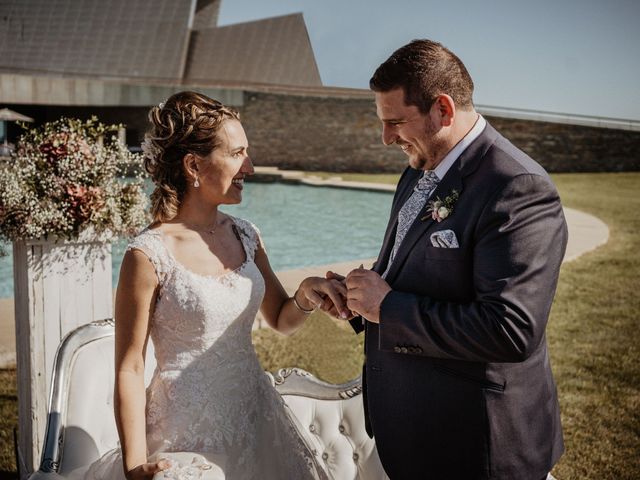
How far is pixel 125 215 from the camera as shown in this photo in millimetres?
3107

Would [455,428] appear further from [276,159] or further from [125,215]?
[276,159]

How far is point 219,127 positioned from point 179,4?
4895cm

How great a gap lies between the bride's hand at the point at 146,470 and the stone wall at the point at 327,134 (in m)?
24.0

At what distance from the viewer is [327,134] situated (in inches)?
1086

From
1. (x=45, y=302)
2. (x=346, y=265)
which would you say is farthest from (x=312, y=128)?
(x=45, y=302)

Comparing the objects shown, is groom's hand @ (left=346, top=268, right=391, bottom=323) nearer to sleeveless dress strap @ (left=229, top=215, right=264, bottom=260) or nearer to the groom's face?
the groom's face

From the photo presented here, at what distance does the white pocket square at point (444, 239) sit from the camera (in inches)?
65.2

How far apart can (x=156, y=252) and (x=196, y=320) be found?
247mm

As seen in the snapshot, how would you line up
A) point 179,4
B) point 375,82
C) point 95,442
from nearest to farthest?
point 375,82, point 95,442, point 179,4

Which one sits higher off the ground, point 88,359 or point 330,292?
point 330,292

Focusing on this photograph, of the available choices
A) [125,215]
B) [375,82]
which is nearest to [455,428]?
[375,82]

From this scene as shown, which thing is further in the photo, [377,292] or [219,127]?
[219,127]

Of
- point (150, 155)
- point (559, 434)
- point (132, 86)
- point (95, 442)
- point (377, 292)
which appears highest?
point (150, 155)

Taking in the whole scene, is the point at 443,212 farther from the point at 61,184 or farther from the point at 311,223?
the point at 311,223
